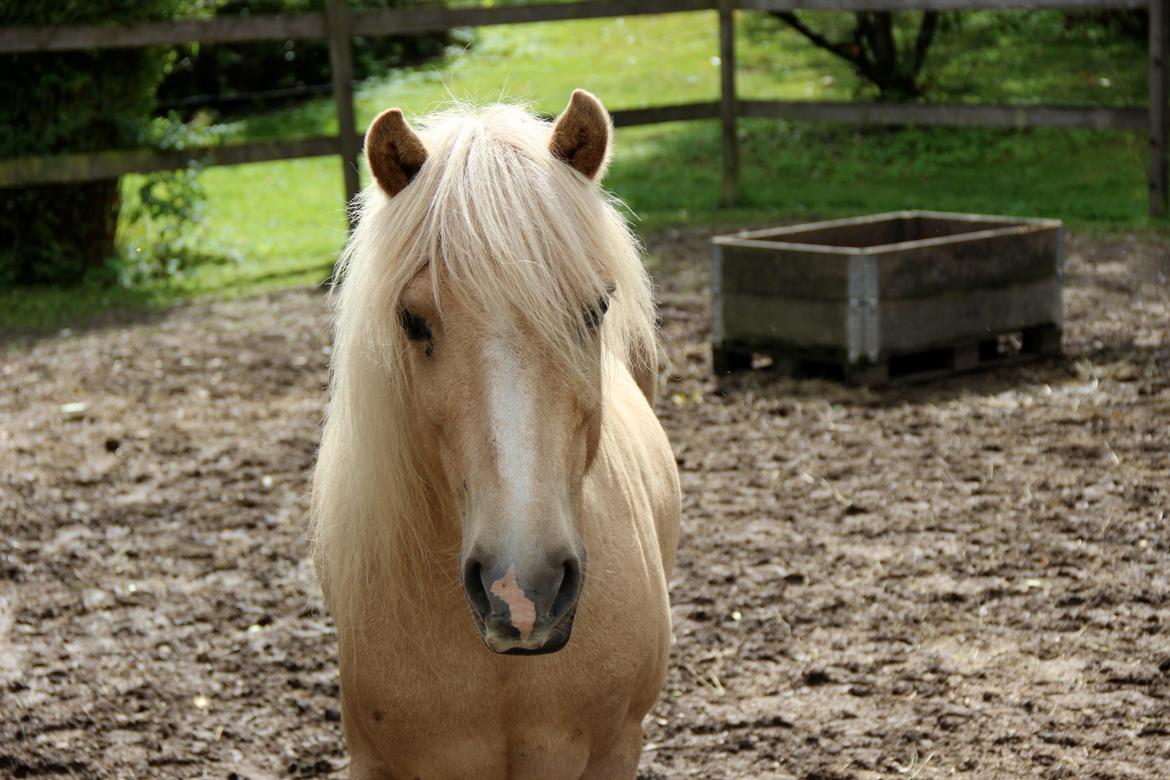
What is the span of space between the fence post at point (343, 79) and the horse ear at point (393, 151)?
7.57 metres

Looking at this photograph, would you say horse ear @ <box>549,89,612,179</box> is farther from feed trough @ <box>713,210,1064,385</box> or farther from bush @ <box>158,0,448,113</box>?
bush @ <box>158,0,448,113</box>

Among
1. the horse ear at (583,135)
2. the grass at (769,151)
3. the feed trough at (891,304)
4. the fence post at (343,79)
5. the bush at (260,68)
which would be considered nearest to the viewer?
the horse ear at (583,135)

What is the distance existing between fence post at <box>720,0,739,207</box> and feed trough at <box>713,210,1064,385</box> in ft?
14.2

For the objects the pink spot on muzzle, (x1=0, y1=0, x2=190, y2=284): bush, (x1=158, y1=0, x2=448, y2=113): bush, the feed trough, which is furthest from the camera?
(x1=158, y1=0, x2=448, y2=113): bush

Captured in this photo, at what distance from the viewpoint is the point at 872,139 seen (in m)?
13.6

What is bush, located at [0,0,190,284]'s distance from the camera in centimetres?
935

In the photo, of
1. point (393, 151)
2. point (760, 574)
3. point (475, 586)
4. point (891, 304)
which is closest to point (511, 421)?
point (475, 586)

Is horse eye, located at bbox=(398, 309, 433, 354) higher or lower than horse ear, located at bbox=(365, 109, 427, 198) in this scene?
lower

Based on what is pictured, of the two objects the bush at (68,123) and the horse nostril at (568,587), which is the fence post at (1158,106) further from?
the horse nostril at (568,587)

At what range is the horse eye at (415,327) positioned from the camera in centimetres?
210

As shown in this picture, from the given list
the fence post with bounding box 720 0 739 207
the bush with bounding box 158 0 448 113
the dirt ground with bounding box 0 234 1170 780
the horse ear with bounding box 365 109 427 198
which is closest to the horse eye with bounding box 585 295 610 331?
the horse ear with bounding box 365 109 427 198

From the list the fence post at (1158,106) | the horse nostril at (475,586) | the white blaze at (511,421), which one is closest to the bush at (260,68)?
the fence post at (1158,106)

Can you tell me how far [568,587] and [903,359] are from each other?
515cm

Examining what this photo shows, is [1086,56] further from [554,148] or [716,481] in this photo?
[554,148]
